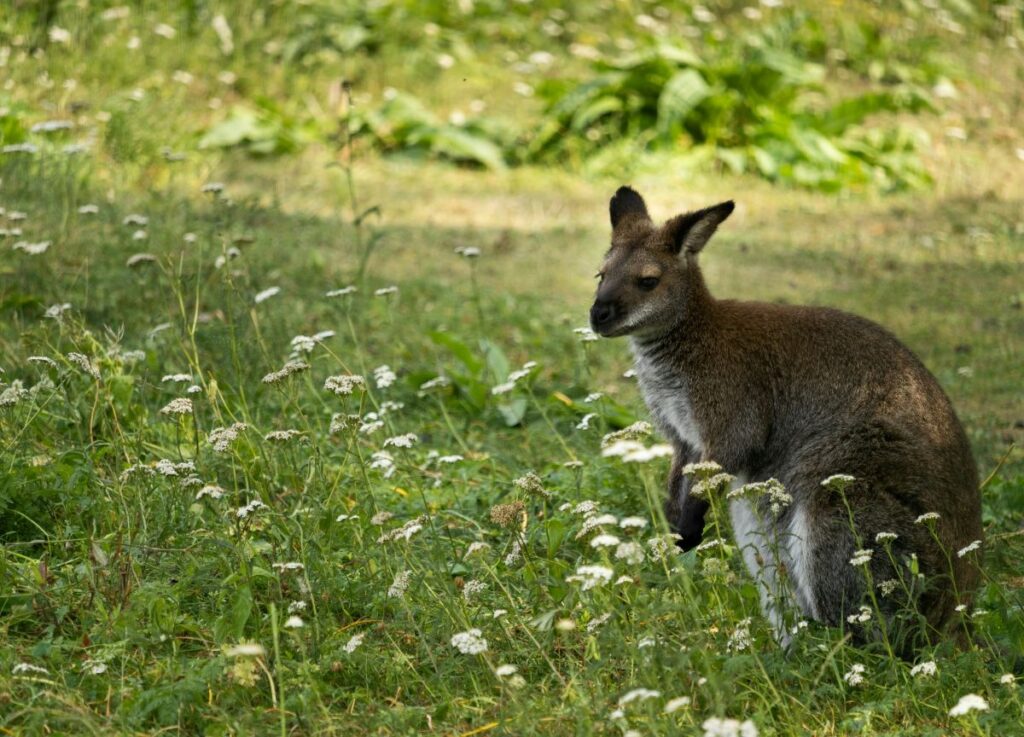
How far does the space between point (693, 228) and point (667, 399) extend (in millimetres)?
663

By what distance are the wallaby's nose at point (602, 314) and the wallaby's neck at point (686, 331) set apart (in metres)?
0.20

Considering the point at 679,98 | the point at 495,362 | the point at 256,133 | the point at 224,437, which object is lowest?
the point at 256,133

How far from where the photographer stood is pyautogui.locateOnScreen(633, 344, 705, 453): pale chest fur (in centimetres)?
493

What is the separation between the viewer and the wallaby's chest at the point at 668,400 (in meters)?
4.93

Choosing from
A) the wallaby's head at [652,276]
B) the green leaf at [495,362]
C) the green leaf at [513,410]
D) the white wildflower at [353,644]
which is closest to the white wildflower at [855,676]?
the white wildflower at [353,644]

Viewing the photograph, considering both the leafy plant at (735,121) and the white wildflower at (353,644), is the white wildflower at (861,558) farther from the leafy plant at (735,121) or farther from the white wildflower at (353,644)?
the leafy plant at (735,121)

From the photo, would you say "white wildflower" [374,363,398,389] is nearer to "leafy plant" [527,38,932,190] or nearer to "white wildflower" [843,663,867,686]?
"white wildflower" [843,663,867,686]

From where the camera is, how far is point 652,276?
16.3ft

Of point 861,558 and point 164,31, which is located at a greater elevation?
point 861,558

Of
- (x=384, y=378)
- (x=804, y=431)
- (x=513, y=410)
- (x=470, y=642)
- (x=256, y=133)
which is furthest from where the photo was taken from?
(x=256, y=133)

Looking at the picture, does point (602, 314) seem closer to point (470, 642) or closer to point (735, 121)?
point (470, 642)

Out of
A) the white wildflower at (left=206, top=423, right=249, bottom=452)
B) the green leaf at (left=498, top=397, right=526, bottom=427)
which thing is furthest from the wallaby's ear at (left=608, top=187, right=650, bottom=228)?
the white wildflower at (left=206, top=423, right=249, bottom=452)

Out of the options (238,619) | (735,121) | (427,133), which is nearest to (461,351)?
(238,619)

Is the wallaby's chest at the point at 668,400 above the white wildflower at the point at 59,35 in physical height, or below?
above
